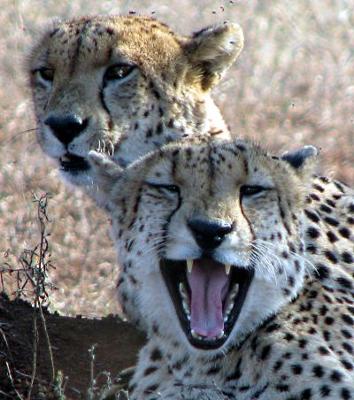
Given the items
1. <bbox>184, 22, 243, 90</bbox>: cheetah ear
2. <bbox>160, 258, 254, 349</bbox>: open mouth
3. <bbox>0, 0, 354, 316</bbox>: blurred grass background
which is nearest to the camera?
<bbox>160, 258, 254, 349</bbox>: open mouth

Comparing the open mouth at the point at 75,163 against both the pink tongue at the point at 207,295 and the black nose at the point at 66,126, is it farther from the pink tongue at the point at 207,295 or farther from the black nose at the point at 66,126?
the pink tongue at the point at 207,295

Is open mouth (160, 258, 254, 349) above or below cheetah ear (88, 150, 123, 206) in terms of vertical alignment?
below

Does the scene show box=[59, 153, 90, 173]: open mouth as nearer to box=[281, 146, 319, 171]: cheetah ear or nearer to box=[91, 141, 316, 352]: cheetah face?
box=[91, 141, 316, 352]: cheetah face

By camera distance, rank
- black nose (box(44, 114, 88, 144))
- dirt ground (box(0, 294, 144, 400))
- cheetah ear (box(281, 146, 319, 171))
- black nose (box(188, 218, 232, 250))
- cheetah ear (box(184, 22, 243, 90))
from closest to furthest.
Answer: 1. black nose (box(188, 218, 232, 250))
2. cheetah ear (box(281, 146, 319, 171))
3. dirt ground (box(0, 294, 144, 400))
4. black nose (box(44, 114, 88, 144))
5. cheetah ear (box(184, 22, 243, 90))

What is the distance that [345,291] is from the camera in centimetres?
487

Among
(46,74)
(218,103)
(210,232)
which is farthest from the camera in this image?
(218,103)

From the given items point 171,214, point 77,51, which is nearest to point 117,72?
point 77,51

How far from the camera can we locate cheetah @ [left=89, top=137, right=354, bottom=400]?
4.48 m

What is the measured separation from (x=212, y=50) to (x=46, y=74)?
689 millimetres

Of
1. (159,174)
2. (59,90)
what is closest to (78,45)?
(59,90)

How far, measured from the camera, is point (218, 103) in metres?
8.54

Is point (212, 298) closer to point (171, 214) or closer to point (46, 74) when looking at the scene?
point (171, 214)

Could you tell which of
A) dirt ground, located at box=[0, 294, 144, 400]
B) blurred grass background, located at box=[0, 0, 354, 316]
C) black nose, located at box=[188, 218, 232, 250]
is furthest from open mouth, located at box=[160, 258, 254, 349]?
blurred grass background, located at box=[0, 0, 354, 316]

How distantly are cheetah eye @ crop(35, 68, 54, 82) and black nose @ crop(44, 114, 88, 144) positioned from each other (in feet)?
1.29
